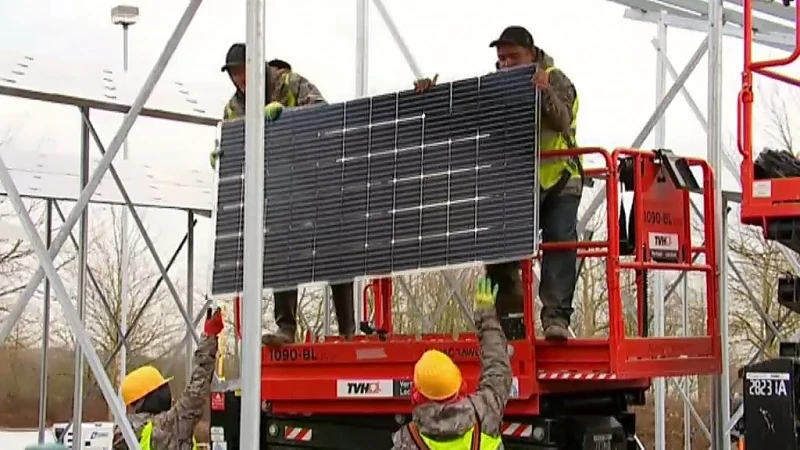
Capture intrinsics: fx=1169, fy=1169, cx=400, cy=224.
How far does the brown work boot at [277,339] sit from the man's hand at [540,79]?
2483 mm

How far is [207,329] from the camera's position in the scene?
701cm

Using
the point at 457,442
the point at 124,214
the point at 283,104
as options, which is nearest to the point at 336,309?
the point at 283,104

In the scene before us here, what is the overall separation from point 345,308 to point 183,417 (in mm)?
1886

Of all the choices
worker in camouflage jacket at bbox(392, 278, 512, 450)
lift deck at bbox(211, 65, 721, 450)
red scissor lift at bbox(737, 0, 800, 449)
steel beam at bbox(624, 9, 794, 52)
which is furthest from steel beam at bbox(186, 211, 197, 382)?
red scissor lift at bbox(737, 0, 800, 449)

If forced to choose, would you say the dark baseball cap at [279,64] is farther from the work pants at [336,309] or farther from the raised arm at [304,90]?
the work pants at [336,309]

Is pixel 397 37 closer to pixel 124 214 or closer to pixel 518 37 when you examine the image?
pixel 518 37

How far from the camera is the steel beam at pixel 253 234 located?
5547mm

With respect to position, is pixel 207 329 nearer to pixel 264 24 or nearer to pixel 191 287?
pixel 264 24

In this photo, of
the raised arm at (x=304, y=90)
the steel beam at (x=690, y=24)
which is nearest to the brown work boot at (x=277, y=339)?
the raised arm at (x=304, y=90)

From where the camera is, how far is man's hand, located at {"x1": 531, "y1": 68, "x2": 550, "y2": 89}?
6.61 m

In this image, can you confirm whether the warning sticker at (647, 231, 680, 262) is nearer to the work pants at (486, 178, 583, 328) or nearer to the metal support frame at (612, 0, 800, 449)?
the metal support frame at (612, 0, 800, 449)

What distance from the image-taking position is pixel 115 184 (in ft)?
43.7

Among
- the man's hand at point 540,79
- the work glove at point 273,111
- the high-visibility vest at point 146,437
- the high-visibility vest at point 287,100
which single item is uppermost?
the high-visibility vest at point 287,100

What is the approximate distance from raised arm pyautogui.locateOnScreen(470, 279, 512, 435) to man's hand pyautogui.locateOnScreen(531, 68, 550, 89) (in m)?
1.16
